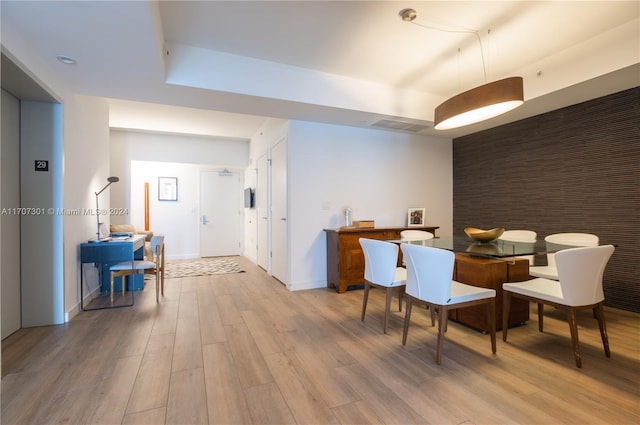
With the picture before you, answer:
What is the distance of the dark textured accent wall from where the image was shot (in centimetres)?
328

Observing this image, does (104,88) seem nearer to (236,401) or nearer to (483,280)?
(236,401)

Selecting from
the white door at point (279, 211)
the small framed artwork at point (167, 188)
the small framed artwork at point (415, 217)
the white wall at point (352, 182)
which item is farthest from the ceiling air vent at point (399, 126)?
the small framed artwork at point (167, 188)

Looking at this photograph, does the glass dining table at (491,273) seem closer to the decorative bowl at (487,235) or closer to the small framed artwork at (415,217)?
the decorative bowl at (487,235)

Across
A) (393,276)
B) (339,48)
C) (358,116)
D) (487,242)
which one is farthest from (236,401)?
(358,116)

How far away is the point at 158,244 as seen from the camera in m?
3.85

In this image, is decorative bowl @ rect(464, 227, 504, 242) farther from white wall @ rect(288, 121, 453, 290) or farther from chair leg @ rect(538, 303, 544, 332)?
white wall @ rect(288, 121, 453, 290)

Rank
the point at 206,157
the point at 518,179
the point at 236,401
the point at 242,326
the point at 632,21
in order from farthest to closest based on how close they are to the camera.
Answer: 1. the point at 206,157
2. the point at 518,179
3. the point at 242,326
4. the point at 632,21
5. the point at 236,401

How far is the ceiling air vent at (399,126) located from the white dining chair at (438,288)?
2.52 meters

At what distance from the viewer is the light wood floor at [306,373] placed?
5.34 feet

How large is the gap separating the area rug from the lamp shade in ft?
14.1

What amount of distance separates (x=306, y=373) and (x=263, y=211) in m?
3.88

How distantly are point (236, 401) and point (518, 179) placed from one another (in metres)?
4.61

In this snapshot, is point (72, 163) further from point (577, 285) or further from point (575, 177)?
point (575, 177)

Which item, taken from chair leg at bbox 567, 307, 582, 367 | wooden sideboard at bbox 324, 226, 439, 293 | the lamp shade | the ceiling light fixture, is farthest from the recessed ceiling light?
chair leg at bbox 567, 307, 582, 367
